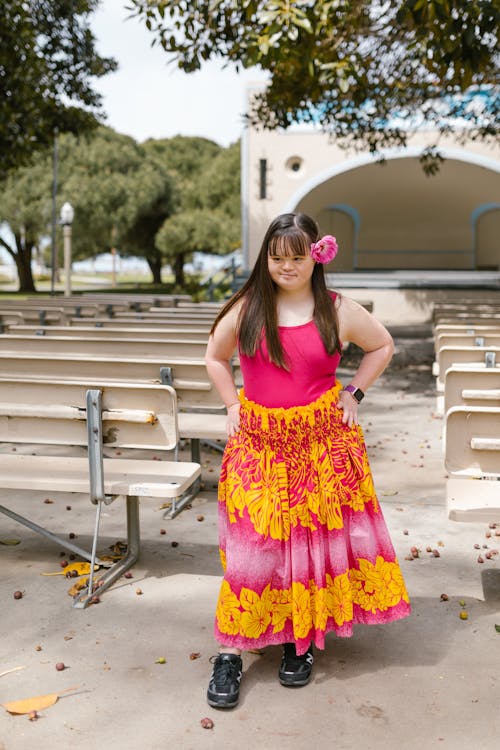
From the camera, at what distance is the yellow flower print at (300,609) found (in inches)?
110

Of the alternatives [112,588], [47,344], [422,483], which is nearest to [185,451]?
[47,344]

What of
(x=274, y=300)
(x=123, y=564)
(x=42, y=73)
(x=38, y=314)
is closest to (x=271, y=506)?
(x=274, y=300)

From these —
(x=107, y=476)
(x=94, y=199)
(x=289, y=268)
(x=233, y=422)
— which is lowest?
(x=107, y=476)

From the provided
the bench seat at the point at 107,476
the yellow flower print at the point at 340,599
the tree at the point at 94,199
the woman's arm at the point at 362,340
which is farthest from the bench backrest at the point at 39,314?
the tree at the point at 94,199

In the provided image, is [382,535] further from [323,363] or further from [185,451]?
[185,451]

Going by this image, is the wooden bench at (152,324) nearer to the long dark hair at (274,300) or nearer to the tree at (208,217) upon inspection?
the long dark hair at (274,300)

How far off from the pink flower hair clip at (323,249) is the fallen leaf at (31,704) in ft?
5.42

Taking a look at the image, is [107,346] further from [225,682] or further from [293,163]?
[293,163]

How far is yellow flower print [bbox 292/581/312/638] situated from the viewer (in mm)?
2783

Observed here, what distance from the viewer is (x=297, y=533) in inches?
110

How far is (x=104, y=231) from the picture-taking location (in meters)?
37.7

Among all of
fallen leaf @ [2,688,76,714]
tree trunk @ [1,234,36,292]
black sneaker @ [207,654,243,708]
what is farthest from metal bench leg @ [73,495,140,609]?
tree trunk @ [1,234,36,292]

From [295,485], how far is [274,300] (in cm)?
62

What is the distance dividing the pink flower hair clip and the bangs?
0.02 m
